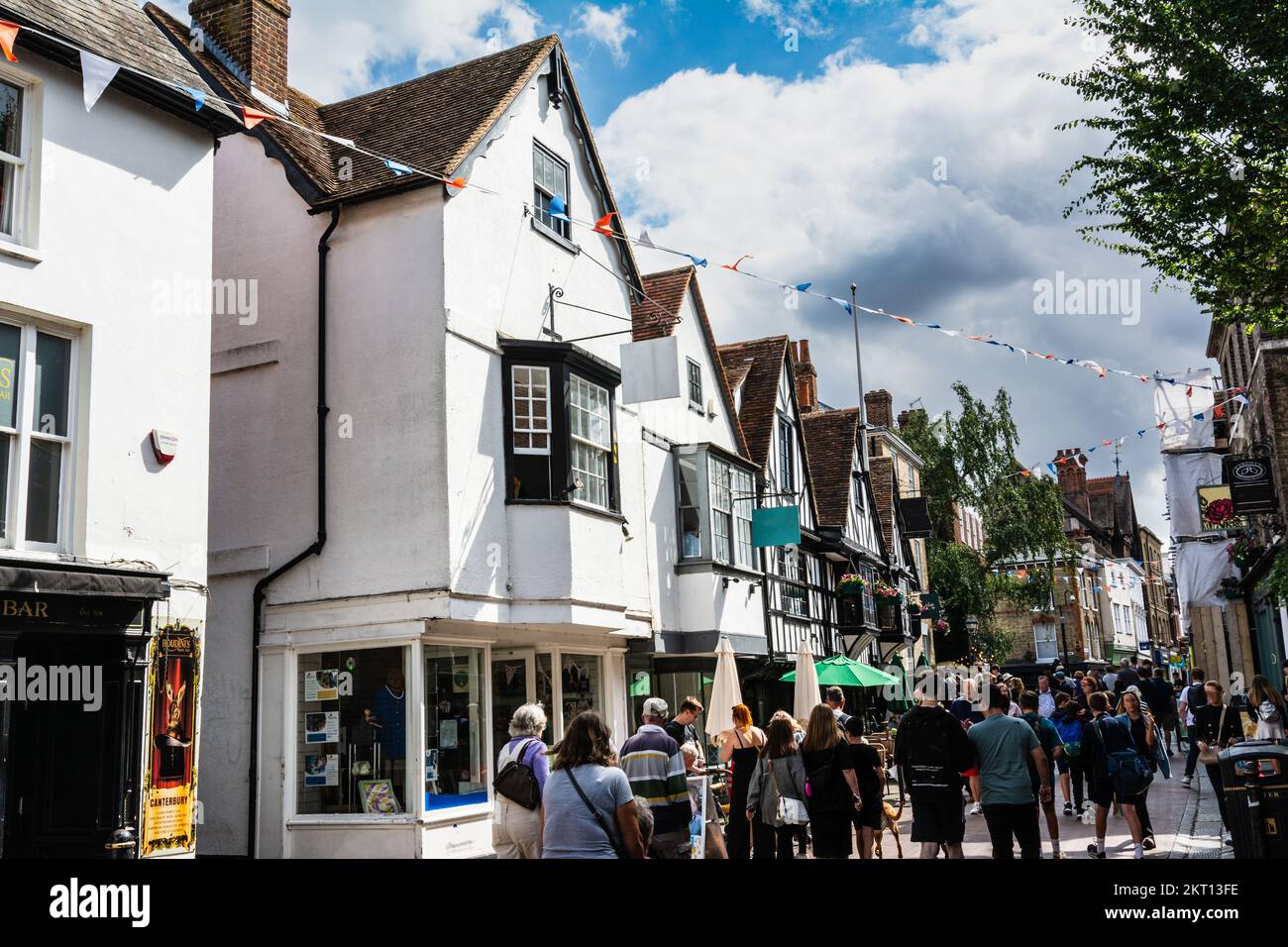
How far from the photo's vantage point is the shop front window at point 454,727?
1305 cm

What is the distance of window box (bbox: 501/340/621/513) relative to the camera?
14.2 meters

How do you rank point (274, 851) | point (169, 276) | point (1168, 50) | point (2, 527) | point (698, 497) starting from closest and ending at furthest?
1. point (2, 527)
2. point (169, 276)
3. point (1168, 50)
4. point (274, 851)
5. point (698, 497)

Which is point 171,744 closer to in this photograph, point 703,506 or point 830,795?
point 830,795

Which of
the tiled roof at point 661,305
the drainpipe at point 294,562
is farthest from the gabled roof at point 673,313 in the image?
the drainpipe at point 294,562

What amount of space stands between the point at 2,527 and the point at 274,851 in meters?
5.51

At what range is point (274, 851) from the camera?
12.9 m

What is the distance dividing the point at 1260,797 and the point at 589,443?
877cm

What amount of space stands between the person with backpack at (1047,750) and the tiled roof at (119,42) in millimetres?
10079

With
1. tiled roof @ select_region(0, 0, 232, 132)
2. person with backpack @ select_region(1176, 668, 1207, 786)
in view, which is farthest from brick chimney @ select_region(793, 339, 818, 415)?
tiled roof @ select_region(0, 0, 232, 132)

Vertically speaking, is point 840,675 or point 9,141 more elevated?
point 9,141

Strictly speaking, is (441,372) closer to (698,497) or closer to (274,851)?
(274,851)

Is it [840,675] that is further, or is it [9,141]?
[840,675]

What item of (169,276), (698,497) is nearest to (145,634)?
(169,276)
